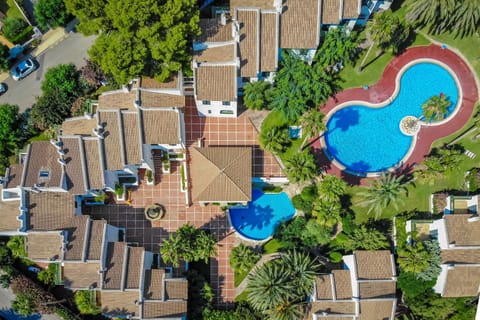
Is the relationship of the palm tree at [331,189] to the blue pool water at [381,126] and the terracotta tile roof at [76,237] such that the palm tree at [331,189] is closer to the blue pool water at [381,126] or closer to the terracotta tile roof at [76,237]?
the blue pool water at [381,126]

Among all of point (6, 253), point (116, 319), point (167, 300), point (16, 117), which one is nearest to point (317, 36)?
point (167, 300)

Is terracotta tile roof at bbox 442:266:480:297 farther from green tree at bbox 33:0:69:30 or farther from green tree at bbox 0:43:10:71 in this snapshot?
green tree at bbox 0:43:10:71

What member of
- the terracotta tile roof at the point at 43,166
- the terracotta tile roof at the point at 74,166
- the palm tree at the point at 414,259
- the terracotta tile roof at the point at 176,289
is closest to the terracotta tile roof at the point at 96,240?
the terracotta tile roof at the point at 74,166

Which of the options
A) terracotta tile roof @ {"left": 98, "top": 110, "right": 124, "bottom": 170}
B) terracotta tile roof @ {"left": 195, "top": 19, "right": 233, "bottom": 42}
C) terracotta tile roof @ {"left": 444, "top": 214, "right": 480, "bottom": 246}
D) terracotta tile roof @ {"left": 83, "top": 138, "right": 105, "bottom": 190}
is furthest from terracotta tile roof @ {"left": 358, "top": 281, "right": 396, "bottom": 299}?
terracotta tile roof @ {"left": 195, "top": 19, "right": 233, "bottom": 42}

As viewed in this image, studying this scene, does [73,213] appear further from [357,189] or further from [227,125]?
[357,189]

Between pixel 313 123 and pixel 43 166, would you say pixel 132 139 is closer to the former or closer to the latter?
pixel 43 166

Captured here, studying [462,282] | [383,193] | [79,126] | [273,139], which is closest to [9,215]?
[79,126]
